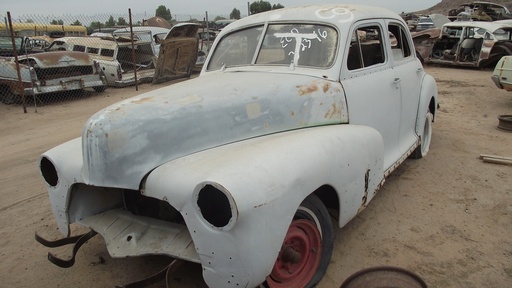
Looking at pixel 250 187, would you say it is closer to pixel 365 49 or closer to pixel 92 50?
pixel 365 49

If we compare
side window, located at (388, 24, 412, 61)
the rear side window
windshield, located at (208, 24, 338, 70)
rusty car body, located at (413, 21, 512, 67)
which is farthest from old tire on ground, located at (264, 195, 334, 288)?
rusty car body, located at (413, 21, 512, 67)

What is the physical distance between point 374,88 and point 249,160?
73.5 inches

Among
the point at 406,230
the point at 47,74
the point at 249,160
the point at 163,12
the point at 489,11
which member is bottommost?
the point at 406,230

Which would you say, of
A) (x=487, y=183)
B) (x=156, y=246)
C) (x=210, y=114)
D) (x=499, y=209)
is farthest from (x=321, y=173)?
(x=487, y=183)

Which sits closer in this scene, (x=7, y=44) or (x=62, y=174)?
(x=62, y=174)

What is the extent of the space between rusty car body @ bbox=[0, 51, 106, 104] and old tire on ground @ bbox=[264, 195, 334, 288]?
852 centimetres

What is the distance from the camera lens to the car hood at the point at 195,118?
235 cm

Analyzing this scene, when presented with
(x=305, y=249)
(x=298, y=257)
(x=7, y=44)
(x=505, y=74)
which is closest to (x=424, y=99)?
(x=305, y=249)

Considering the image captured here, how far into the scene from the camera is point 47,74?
955cm

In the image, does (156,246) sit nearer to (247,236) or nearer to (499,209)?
(247,236)

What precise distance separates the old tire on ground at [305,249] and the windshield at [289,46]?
133 cm

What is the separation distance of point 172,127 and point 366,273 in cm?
144

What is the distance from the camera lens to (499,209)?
372 cm

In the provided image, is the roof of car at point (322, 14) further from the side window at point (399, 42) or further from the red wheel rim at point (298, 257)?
the red wheel rim at point (298, 257)
